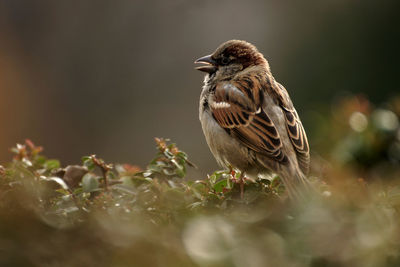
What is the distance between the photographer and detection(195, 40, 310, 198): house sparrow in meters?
2.87

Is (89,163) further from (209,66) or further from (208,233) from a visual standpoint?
(209,66)

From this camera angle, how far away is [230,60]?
375cm

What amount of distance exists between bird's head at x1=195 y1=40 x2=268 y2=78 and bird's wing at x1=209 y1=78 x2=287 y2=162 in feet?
0.83

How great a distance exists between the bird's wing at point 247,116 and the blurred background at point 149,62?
1.95m

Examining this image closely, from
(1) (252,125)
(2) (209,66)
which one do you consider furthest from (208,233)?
(2) (209,66)

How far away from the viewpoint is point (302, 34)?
5824 millimetres

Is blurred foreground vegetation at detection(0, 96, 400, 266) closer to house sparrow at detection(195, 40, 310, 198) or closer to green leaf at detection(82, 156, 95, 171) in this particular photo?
green leaf at detection(82, 156, 95, 171)

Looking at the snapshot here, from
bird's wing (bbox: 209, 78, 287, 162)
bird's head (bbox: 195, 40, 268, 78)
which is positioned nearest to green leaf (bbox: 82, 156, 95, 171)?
bird's wing (bbox: 209, 78, 287, 162)

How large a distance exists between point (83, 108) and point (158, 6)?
1.70 meters

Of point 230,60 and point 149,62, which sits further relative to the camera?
point 149,62

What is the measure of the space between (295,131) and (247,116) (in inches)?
11.7

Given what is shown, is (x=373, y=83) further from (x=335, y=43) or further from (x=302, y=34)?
(x=302, y=34)

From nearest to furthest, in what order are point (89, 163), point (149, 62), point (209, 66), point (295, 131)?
point (89, 163)
point (295, 131)
point (209, 66)
point (149, 62)

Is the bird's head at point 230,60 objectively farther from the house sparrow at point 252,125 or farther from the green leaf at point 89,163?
the green leaf at point 89,163
